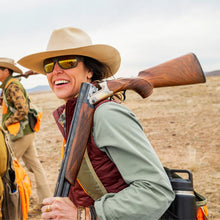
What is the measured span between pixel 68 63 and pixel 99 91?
1.46ft

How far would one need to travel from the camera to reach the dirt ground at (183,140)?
18.2 ft

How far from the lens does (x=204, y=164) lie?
625cm

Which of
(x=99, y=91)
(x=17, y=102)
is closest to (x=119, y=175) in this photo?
(x=99, y=91)

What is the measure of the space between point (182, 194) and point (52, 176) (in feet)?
16.8

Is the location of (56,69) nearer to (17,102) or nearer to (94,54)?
(94,54)

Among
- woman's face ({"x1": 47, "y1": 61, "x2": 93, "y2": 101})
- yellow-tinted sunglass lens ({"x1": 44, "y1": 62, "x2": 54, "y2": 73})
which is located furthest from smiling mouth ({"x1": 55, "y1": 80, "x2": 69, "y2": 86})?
yellow-tinted sunglass lens ({"x1": 44, "y1": 62, "x2": 54, "y2": 73})

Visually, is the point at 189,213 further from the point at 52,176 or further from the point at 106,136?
the point at 52,176

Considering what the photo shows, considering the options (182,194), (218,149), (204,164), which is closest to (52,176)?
(204,164)

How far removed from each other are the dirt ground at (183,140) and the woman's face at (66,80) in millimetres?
3434

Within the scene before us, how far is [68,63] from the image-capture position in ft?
6.17

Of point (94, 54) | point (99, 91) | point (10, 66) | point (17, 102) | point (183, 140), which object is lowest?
point (183, 140)

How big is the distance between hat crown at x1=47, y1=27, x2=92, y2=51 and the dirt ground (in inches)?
139

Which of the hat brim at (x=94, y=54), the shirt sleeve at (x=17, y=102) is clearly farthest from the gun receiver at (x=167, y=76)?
the shirt sleeve at (x=17, y=102)

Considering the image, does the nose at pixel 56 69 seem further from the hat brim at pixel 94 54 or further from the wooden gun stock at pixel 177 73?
the wooden gun stock at pixel 177 73
